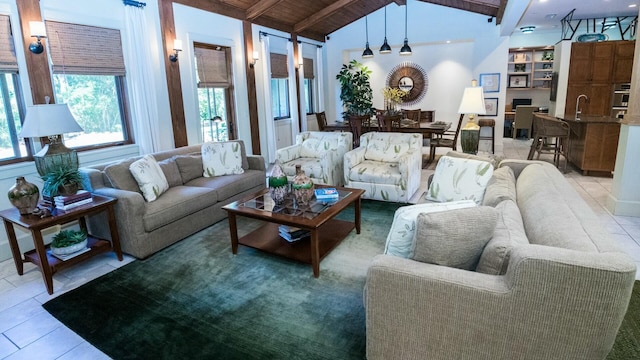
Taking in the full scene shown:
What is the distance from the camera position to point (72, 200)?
305 centimetres

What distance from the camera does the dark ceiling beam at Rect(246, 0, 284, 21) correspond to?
6207mm

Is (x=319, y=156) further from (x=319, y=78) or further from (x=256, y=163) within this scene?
(x=319, y=78)

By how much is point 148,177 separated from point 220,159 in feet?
3.42

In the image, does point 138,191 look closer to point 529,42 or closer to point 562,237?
point 562,237

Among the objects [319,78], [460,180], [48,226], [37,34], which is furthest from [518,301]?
[319,78]

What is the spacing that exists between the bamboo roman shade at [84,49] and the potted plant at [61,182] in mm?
1425

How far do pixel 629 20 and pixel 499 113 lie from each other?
3683 mm

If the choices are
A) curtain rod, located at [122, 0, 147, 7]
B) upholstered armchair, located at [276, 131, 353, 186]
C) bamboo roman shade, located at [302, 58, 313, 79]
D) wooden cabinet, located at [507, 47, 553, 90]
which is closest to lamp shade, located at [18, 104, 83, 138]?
curtain rod, located at [122, 0, 147, 7]

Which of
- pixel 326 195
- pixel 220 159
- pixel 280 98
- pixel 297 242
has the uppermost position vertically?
pixel 280 98

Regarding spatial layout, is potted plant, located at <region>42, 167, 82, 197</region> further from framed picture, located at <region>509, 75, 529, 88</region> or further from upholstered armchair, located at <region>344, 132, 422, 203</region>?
framed picture, located at <region>509, 75, 529, 88</region>

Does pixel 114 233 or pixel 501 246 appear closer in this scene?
pixel 501 246

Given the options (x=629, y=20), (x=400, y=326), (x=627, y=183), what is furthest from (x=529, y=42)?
(x=400, y=326)

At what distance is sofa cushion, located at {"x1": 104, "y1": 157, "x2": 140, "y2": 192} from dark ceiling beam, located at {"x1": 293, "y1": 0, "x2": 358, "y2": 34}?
5.56 metres

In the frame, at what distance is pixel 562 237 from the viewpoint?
1.61 meters
